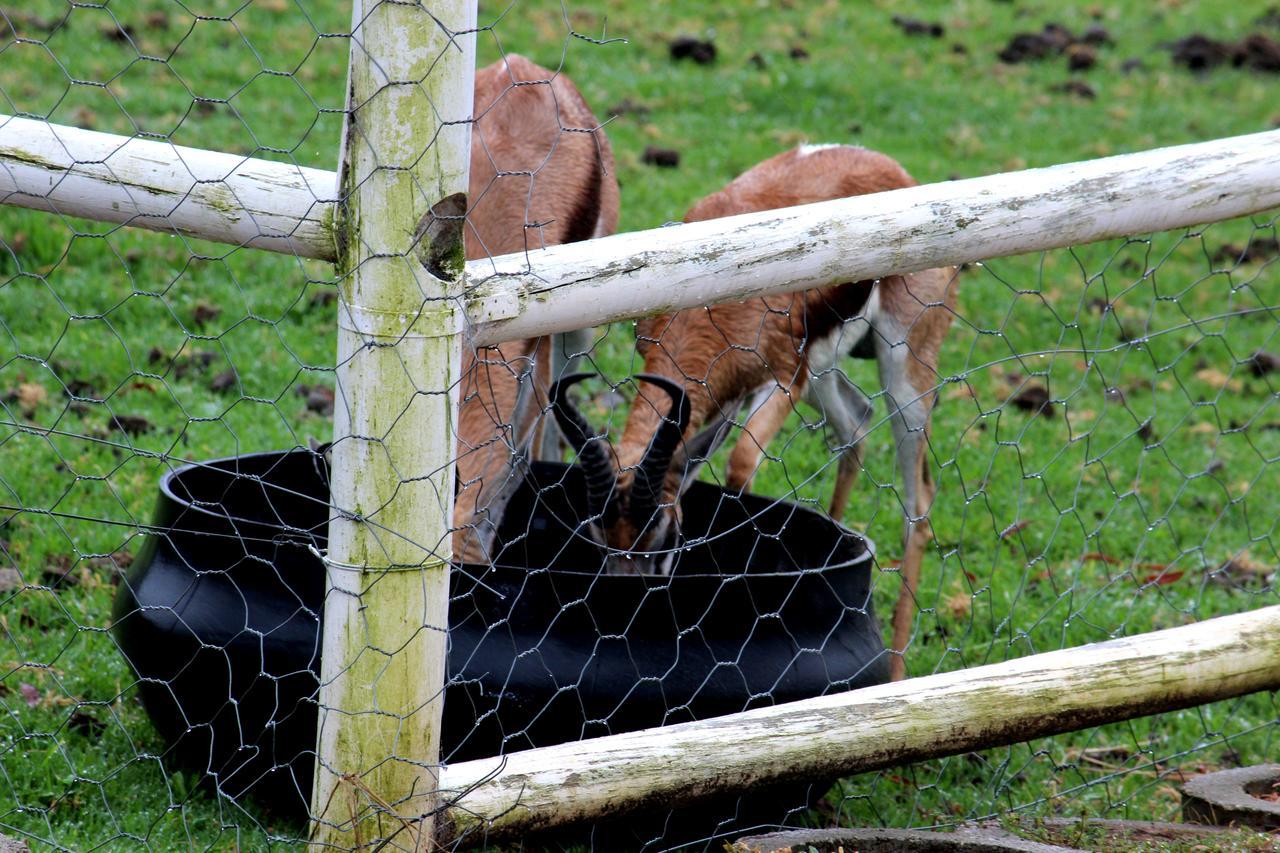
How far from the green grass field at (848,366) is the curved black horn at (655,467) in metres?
0.47

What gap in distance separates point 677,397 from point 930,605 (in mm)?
1814

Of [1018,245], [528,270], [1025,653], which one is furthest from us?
[1025,653]

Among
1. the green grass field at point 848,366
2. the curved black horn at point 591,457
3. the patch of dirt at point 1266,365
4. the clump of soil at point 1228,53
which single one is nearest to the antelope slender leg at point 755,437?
the green grass field at point 848,366

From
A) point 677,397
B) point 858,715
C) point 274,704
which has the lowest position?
point 274,704

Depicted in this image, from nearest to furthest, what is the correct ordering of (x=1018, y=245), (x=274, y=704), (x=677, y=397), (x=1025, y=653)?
(x=1018, y=245) → (x=274, y=704) → (x=677, y=397) → (x=1025, y=653)

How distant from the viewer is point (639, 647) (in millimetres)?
3400

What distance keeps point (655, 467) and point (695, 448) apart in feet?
0.88

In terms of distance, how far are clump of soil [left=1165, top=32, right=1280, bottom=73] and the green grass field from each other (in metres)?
0.21

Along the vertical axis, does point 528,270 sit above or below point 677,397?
above

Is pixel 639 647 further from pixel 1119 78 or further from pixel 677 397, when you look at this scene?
pixel 1119 78

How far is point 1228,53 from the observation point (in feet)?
44.4

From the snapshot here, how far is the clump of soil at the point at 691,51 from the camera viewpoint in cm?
1184

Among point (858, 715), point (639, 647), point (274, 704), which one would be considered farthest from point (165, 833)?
point (858, 715)

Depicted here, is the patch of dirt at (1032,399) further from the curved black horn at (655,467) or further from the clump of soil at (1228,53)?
the clump of soil at (1228,53)
